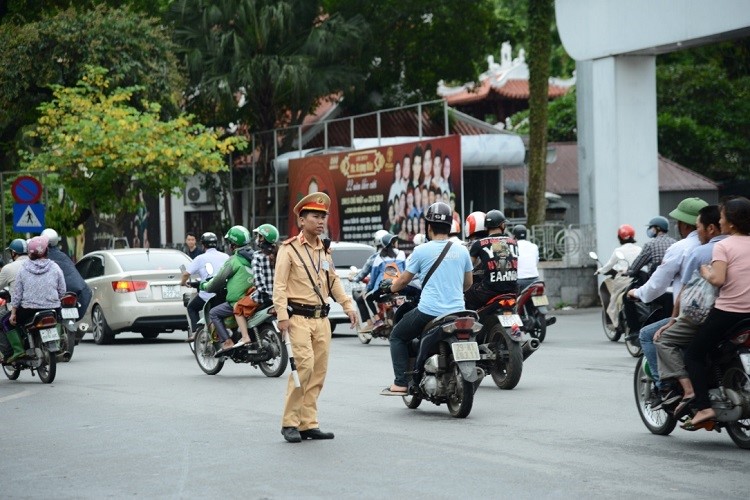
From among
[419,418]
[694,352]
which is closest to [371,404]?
[419,418]

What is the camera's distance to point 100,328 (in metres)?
22.0

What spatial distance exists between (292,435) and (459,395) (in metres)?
1.76

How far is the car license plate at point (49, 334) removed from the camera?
14.7 meters

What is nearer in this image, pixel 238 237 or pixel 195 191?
pixel 238 237

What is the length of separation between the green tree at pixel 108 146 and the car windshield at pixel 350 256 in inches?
434

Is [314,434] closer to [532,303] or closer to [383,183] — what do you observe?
[532,303]

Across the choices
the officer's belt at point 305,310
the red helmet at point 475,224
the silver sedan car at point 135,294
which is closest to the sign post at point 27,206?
the silver sedan car at point 135,294

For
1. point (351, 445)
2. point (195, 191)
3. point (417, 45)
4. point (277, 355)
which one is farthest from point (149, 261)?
point (195, 191)

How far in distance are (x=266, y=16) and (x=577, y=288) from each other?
51.0 feet

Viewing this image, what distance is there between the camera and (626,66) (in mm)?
26234

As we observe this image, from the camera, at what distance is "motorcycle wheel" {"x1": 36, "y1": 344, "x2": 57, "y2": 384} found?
14766 millimetres

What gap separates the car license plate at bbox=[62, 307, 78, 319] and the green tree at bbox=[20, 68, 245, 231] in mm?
16255

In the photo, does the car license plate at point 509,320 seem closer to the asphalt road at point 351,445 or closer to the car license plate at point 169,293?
the asphalt road at point 351,445

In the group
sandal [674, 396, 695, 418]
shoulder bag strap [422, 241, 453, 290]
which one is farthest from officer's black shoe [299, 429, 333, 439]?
sandal [674, 396, 695, 418]
